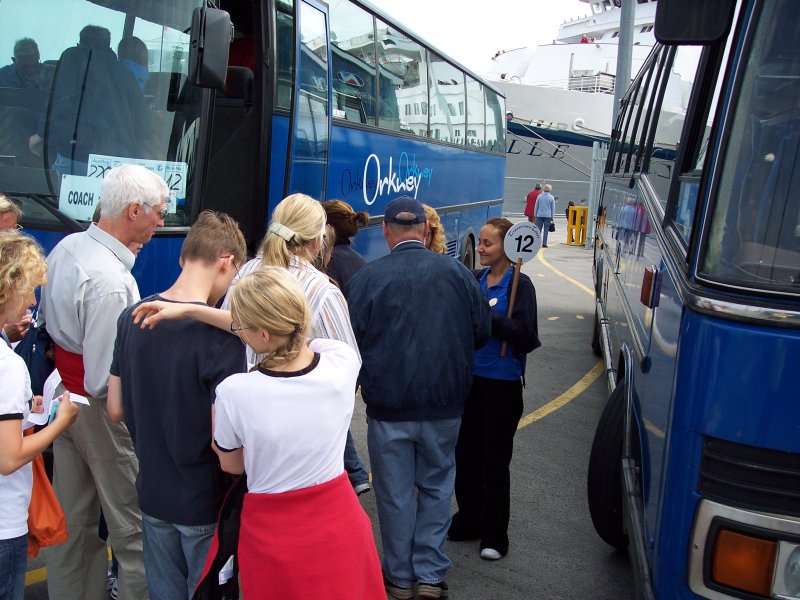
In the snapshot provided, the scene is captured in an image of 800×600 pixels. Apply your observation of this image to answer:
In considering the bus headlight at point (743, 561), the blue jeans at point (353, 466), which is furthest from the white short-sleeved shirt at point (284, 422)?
the blue jeans at point (353, 466)

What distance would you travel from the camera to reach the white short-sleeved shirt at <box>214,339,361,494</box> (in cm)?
225

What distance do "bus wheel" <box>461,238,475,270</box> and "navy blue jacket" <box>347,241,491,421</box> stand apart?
9350 millimetres

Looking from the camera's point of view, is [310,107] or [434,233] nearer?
[434,233]

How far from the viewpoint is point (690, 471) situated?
2291 millimetres

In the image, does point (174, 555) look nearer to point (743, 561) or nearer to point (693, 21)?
point (743, 561)

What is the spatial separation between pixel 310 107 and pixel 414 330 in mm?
3554

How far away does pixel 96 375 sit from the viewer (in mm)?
3117

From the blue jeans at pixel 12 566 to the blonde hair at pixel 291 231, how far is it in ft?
4.31

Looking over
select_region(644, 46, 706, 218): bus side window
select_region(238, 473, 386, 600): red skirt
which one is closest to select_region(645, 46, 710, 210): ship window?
select_region(644, 46, 706, 218): bus side window

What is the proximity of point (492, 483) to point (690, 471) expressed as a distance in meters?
1.96

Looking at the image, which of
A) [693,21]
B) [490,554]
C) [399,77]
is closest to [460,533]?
[490,554]

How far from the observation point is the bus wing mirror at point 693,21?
2.44m

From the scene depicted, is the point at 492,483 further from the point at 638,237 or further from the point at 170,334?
the point at 170,334

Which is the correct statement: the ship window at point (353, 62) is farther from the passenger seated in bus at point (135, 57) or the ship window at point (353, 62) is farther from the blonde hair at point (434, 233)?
the blonde hair at point (434, 233)
